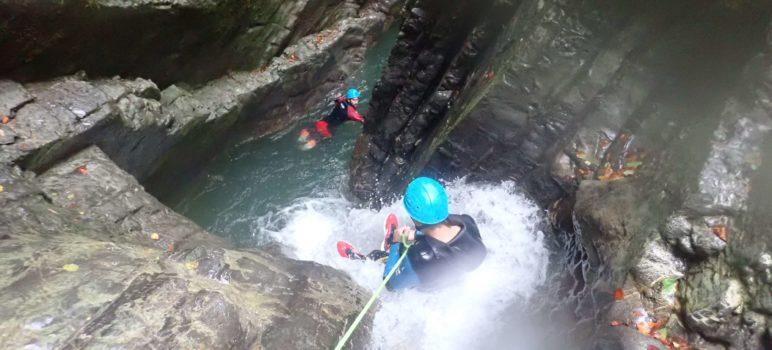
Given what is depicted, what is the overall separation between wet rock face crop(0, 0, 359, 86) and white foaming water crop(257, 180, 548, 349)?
3.78 m

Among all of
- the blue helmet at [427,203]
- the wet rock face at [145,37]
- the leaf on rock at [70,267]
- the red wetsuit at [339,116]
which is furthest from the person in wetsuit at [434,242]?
the red wetsuit at [339,116]

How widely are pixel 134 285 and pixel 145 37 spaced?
5.09 meters

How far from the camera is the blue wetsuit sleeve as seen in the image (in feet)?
14.8

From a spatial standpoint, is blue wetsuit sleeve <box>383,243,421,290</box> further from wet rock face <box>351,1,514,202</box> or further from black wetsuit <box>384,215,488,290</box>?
wet rock face <box>351,1,514,202</box>

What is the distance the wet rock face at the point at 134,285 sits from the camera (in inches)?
116

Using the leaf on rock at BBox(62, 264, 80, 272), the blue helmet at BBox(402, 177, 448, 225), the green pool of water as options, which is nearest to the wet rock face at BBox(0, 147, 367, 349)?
the leaf on rock at BBox(62, 264, 80, 272)

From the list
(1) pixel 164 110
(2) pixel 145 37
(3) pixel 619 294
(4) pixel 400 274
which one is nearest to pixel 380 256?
(4) pixel 400 274

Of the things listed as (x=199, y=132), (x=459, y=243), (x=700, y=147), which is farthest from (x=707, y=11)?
(x=199, y=132)

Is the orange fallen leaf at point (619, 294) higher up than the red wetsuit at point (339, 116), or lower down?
higher up

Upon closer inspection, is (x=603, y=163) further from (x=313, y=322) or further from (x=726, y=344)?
(x=313, y=322)

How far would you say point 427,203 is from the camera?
167 inches

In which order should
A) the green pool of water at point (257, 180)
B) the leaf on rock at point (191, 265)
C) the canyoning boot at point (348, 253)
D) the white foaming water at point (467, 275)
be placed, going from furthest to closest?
the green pool of water at point (257, 180), the canyoning boot at point (348, 253), the white foaming water at point (467, 275), the leaf on rock at point (191, 265)

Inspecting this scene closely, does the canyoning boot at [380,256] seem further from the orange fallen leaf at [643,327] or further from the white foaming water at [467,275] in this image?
the orange fallen leaf at [643,327]

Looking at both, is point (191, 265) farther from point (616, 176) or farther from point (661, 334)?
point (616, 176)
